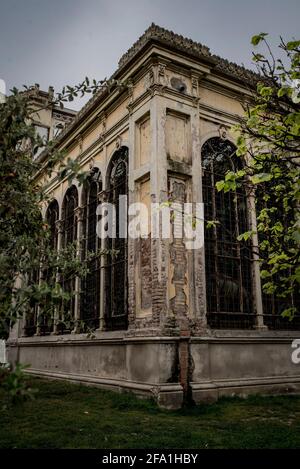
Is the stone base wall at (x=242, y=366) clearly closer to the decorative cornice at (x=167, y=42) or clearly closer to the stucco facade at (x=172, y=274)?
the stucco facade at (x=172, y=274)

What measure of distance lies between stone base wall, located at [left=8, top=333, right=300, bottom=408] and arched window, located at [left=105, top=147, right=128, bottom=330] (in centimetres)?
61

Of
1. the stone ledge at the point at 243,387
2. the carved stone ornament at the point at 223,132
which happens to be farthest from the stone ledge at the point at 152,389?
the carved stone ornament at the point at 223,132

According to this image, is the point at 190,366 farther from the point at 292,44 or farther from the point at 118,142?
the point at 118,142

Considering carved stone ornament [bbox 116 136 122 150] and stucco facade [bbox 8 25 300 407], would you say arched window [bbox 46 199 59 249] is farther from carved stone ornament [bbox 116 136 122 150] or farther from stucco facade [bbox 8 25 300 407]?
carved stone ornament [bbox 116 136 122 150]

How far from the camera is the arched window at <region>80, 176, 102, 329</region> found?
1264 cm

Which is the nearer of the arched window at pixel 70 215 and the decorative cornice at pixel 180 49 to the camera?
the decorative cornice at pixel 180 49

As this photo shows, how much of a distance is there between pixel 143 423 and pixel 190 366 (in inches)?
84.5

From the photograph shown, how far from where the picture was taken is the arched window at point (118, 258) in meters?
11.2

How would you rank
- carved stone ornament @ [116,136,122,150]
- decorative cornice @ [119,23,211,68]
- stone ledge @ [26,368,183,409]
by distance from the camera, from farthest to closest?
carved stone ornament @ [116,136,122,150], decorative cornice @ [119,23,211,68], stone ledge @ [26,368,183,409]

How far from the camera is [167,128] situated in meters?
10.3

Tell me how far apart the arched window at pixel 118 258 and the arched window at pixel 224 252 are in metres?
2.25

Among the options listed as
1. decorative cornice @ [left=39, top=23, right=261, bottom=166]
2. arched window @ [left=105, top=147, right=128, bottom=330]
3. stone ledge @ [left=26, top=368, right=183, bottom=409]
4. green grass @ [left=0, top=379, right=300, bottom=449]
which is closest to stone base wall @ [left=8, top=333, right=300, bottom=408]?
stone ledge @ [left=26, top=368, right=183, bottom=409]

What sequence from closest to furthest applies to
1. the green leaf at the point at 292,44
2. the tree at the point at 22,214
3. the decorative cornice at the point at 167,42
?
1. the tree at the point at 22,214
2. the green leaf at the point at 292,44
3. the decorative cornice at the point at 167,42
